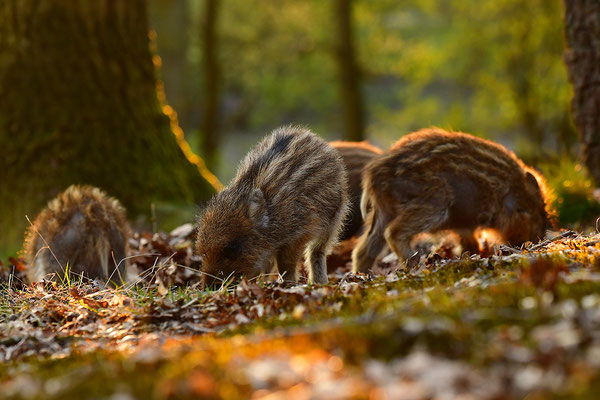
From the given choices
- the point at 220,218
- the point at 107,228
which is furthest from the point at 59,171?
the point at 220,218

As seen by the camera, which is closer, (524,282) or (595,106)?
(524,282)

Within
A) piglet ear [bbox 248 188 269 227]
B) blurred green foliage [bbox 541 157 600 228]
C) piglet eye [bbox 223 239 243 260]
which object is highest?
piglet ear [bbox 248 188 269 227]

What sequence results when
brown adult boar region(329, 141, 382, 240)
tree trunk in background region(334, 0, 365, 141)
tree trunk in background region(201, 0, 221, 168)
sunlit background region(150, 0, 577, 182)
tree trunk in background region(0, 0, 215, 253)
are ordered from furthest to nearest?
tree trunk in background region(201, 0, 221, 168)
sunlit background region(150, 0, 577, 182)
tree trunk in background region(334, 0, 365, 141)
tree trunk in background region(0, 0, 215, 253)
brown adult boar region(329, 141, 382, 240)

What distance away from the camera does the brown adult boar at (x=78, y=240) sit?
6344 mm

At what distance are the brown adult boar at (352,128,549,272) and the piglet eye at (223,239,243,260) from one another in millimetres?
1404

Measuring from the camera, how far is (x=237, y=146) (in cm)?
2870

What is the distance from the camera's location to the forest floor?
8.71ft

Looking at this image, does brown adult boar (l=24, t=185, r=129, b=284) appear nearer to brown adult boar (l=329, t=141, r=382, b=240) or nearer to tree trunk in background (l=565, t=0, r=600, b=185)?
brown adult boar (l=329, t=141, r=382, b=240)

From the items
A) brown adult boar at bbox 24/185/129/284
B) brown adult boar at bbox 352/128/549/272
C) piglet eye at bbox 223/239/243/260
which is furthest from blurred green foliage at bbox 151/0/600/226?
brown adult boar at bbox 24/185/129/284

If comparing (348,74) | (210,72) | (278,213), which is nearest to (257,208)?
(278,213)

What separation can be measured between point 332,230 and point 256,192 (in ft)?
2.95

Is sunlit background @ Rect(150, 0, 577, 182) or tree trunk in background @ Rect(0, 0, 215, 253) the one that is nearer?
tree trunk in background @ Rect(0, 0, 215, 253)

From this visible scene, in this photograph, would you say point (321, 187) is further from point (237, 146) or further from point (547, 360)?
point (237, 146)

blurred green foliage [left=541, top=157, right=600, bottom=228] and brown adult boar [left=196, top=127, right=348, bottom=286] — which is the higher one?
brown adult boar [left=196, top=127, right=348, bottom=286]
